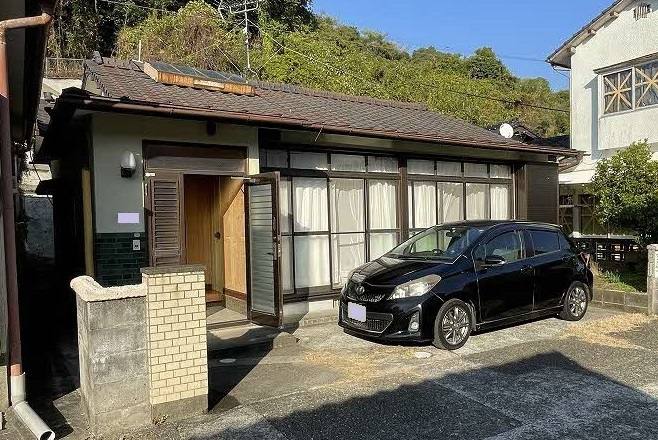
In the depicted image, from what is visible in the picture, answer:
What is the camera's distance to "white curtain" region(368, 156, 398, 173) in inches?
371

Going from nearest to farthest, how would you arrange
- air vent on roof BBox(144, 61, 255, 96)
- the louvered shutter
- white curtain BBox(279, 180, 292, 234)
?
the louvered shutter < air vent on roof BBox(144, 61, 255, 96) < white curtain BBox(279, 180, 292, 234)

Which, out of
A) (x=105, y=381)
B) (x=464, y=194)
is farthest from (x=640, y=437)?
(x=464, y=194)

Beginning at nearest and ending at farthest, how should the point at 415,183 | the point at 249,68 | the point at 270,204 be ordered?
the point at 270,204 → the point at 415,183 → the point at 249,68

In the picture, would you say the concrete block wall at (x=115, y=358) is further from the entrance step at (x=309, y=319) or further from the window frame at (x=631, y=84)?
the window frame at (x=631, y=84)

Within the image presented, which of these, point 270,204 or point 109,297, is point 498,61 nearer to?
point 270,204

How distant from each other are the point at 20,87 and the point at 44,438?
560cm

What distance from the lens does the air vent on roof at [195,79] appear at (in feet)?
27.1

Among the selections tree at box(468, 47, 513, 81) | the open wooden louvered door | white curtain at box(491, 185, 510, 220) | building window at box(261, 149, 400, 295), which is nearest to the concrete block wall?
the open wooden louvered door

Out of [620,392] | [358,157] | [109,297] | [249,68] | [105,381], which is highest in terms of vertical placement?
[249,68]

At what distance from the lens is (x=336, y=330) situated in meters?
7.62

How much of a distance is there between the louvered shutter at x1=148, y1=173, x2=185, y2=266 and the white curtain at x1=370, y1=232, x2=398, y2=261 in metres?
3.79

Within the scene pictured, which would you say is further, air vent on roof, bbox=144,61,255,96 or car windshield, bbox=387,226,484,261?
air vent on roof, bbox=144,61,255,96

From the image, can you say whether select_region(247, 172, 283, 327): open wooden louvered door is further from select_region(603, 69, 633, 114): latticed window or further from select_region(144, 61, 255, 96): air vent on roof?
select_region(603, 69, 633, 114): latticed window

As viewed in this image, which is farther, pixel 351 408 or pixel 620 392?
pixel 620 392
